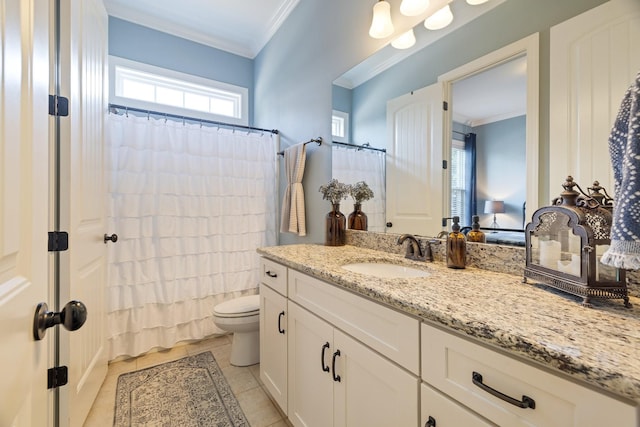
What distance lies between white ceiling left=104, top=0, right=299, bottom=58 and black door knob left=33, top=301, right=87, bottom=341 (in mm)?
2706

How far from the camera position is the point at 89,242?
1.47 m

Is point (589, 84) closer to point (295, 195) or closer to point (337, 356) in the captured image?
point (337, 356)

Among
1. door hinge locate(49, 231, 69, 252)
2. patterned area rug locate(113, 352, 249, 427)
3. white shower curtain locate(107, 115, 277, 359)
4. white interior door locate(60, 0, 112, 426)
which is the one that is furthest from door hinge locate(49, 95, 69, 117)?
patterned area rug locate(113, 352, 249, 427)

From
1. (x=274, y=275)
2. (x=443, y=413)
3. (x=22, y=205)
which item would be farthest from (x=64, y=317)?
(x=274, y=275)

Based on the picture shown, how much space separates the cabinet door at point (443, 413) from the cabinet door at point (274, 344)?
0.83 m

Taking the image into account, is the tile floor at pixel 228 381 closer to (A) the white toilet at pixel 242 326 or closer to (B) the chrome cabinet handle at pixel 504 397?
(A) the white toilet at pixel 242 326

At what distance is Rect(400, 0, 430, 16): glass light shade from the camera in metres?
1.41

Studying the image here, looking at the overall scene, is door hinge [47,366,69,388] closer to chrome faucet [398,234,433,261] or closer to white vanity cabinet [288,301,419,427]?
white vanity cabinet [288,301,419,427]

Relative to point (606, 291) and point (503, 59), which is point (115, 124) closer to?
point (503, 59)

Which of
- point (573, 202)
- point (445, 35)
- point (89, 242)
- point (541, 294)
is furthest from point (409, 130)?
point (89, 242)

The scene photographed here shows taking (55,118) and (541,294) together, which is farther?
(55,118)

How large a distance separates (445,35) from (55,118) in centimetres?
174

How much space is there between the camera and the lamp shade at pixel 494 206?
1.13m

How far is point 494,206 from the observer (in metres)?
1.15
